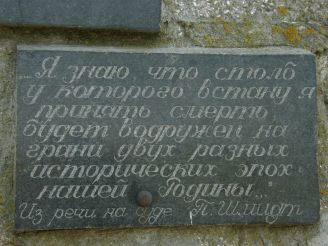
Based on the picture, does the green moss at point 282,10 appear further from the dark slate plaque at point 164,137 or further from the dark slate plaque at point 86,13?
the dark slate plaque at point 86,13

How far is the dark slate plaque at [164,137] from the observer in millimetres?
1795

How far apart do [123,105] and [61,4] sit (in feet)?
1.50

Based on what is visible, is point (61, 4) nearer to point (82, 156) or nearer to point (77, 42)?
point (77, 42)

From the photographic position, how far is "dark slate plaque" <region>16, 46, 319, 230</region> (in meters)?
1.79

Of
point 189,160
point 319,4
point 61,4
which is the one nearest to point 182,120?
point 189,160

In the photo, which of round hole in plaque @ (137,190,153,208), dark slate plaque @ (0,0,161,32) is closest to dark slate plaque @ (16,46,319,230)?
round hole in plaque @ (137,190,153,208)

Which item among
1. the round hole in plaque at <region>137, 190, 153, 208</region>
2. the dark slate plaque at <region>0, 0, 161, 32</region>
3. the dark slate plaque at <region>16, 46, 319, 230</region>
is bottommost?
the round hole in plaque at <region>137, 190, 153, 208</region>

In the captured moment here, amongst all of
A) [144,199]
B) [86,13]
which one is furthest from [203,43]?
[144,199]

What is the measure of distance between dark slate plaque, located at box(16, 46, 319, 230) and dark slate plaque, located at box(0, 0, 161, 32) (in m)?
0.10

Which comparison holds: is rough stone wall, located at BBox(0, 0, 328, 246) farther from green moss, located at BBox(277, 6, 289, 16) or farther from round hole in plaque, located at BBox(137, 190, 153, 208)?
round hole in plaque, located at BBox(137, 190, 153, 208)

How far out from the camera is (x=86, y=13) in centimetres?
184

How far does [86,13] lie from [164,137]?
1.88ft

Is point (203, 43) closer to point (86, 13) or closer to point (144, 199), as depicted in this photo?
point (86, 13)

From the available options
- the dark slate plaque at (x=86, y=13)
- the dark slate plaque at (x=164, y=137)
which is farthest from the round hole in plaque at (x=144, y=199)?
the dark slate plaque at (x=86, y=13)
